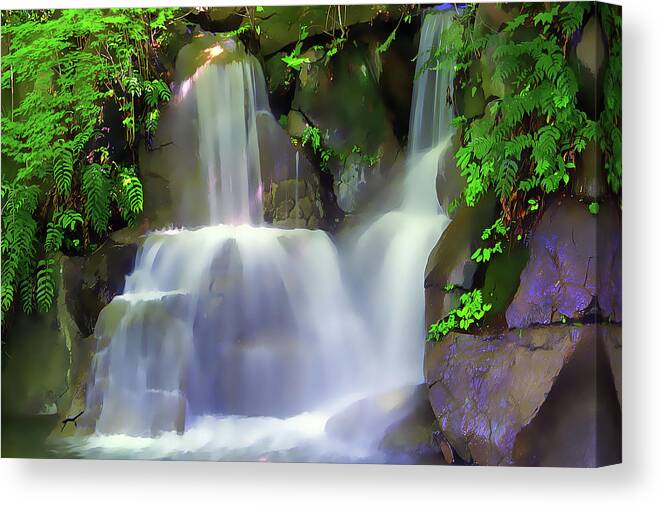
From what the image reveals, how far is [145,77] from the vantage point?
19.2ft

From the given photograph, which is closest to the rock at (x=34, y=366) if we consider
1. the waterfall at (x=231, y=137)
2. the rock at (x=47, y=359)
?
the rock at (x=47, y=359)

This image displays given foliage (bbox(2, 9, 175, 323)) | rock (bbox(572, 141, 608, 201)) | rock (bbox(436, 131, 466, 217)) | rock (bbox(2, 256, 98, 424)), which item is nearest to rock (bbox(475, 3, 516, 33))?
rock (bbox(436, 131, 466, 217))

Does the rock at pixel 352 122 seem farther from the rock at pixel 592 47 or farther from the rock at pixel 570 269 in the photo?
the rock at pixel 592 47

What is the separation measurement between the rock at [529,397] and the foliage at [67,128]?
6.04 feet

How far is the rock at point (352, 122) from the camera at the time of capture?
5.70 m

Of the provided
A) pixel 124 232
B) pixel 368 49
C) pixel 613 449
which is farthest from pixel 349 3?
pixel 613 449

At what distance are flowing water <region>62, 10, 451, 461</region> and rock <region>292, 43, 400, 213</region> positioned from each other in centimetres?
16

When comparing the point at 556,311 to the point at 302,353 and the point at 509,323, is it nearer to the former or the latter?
the point at 509,323

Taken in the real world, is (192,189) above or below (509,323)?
above

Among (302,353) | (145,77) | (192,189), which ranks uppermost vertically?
(145,77)

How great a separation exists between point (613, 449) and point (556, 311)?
735 mm

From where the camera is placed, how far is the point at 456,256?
5.58m

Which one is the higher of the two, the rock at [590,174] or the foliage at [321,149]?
the foliage at [321,149]

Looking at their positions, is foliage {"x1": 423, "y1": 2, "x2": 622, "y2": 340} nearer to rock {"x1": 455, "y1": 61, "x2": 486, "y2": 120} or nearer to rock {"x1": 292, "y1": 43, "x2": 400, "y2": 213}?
rock {"x1": 455, "y1": 61, "x2": 486, "y2": 120}
